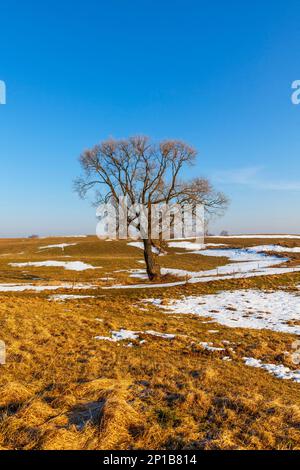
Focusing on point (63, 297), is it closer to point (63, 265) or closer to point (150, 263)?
point (150, 263)

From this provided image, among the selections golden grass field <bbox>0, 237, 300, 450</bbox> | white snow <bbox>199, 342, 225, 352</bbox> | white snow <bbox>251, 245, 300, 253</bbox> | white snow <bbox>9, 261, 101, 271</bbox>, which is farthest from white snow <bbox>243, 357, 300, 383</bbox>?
white snow <bbox>251, 245, 300, 253</bbox>

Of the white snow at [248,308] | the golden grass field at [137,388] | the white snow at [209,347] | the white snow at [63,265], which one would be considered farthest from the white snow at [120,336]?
the white snow at [63,265]

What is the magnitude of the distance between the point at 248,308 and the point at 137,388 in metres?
12.6

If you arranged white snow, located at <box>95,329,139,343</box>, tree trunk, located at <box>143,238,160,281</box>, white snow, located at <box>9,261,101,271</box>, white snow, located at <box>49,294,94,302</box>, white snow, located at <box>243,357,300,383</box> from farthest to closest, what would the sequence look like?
white snow, located at <box>9,261,101,271</box>, tree trunk, located at <box>143,238,160,281</box>, white snow, located at <box>49,294,94,302</box>, white snow, located at <box>95,329,139,343</box>, white snow, located at <box>243,357,300,383</box>

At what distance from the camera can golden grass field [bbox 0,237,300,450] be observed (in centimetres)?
484

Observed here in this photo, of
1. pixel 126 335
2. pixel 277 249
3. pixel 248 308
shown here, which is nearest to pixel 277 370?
pixel 126 335

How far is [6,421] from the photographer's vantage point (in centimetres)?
494

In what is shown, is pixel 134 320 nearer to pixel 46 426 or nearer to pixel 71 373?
pixel 71 373

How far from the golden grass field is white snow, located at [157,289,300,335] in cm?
153

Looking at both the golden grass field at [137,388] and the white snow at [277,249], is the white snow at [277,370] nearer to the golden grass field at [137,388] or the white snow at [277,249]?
the golden grass field at [137,388]

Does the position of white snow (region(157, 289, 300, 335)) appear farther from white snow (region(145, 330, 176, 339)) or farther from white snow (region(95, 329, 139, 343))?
white snow (region(95, 329, 139, 343))

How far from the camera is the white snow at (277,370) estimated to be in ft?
27.0

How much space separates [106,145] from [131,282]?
523 inches

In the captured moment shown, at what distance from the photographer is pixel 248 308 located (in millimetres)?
17562
